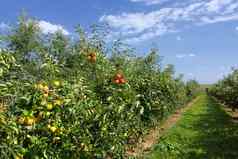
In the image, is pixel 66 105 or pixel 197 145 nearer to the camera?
pixel 66 105

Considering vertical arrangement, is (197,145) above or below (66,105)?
below

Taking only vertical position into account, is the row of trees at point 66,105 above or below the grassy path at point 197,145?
above

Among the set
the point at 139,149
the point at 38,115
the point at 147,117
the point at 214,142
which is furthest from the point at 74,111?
the point at 214,142

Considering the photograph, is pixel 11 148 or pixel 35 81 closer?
pixel 11 148

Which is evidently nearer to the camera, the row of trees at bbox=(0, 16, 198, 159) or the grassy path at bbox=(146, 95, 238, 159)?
the row of trees at bbox=(0, 16, 198, 159)

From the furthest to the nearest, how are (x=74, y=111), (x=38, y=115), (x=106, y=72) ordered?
(x=106, y=72) < (x=74, y=111) < (x=38, y=115)

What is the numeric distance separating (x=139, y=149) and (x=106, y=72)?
6.08 m

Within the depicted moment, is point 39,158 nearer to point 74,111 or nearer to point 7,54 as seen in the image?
point 74,111

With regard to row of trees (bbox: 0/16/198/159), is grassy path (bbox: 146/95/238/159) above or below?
below

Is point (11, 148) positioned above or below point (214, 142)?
above

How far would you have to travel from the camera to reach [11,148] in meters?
4.32

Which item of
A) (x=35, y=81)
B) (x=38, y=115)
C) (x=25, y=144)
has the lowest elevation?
(x=25, y=144)

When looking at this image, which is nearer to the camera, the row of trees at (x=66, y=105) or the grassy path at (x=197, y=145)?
the row of trees at (x=66, y=105)

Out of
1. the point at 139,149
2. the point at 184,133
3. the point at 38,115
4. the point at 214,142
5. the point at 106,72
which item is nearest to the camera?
the point at 38,115
